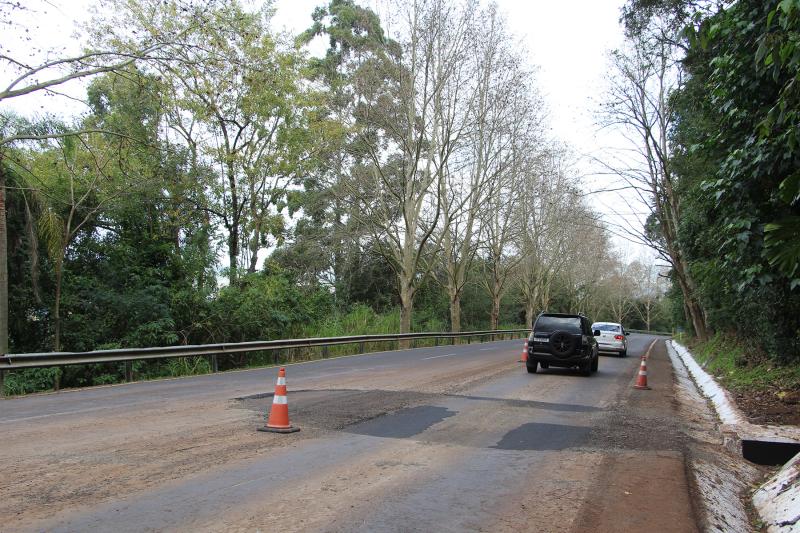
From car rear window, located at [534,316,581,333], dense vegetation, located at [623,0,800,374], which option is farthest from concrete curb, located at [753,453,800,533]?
car rear window, located at [534,316,581,333]

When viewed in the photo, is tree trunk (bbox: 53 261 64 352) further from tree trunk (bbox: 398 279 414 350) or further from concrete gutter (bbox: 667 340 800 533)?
Answer: concrete gutter (bbox: 667 340 800 533)

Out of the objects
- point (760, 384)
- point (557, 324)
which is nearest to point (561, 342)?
point (557, 324)

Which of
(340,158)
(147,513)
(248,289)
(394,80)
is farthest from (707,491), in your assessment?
(340,158)

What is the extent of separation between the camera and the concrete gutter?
5230 mm

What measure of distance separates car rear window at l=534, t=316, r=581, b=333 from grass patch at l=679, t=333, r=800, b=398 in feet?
12.5

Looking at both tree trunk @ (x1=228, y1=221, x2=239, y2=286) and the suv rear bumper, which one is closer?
the suv rear bumper

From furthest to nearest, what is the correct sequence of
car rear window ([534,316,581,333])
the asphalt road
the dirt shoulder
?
car rear window ([534,316,581,333]), the dirt shoulder, the asphalt road

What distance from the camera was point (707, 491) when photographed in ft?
19.8

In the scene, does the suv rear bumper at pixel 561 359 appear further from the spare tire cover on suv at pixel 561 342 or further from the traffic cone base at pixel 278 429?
the traffic cone base at pixel 278 429

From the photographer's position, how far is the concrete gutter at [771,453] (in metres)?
5.23

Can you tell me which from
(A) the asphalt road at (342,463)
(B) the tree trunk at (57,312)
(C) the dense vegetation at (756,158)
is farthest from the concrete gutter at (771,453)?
(B) the tree trunk at (57,312)

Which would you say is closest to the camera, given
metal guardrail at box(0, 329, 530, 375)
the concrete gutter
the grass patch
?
the concrete gutter

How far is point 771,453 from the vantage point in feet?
24.8

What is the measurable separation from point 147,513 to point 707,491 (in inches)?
207
